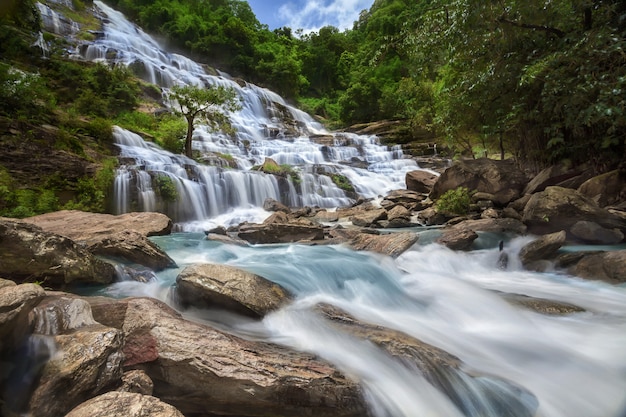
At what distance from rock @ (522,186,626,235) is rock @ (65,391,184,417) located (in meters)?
7.39

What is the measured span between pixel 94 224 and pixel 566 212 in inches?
391

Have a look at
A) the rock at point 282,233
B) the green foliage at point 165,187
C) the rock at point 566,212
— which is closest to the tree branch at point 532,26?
the rock at point 566,212

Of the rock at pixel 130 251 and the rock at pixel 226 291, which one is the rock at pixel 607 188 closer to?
the rock at pixel 226 291

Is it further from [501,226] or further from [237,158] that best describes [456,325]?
[237,158]

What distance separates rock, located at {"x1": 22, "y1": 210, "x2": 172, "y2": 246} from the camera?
6.33 meters

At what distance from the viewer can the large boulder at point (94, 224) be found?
20.8 feet

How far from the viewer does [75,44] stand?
22516 mm

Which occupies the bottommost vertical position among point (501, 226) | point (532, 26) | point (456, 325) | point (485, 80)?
point (456, 325)

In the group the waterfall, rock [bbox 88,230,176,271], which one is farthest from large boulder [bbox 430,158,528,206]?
rock [bbox 88,230,176,271]

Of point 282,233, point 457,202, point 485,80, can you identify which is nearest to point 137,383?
point 282,233

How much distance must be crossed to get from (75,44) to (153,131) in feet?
44.3

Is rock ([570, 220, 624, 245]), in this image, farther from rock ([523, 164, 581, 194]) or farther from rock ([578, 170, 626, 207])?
rock ([523, 164, 581, 194])

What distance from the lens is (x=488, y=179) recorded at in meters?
10.6

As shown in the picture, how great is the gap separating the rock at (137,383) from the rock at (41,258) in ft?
7.65
